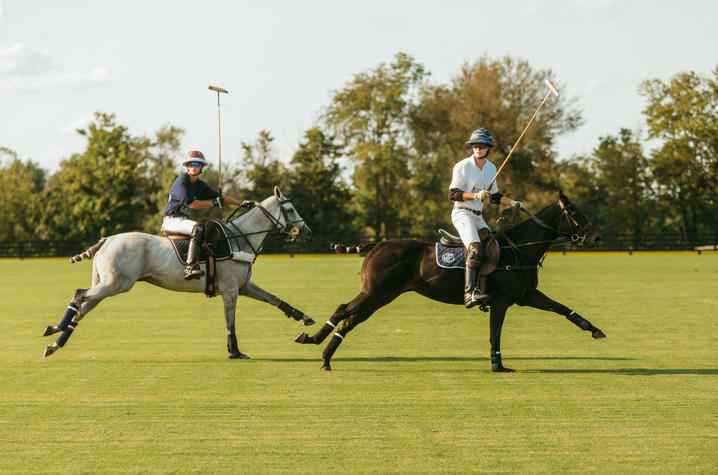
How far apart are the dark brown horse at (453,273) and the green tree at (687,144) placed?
5556 cm

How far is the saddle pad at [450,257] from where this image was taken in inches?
374

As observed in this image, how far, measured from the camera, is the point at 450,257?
9547 millimetres

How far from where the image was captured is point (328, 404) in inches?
306

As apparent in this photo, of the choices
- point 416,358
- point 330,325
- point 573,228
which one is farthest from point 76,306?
point 573,228

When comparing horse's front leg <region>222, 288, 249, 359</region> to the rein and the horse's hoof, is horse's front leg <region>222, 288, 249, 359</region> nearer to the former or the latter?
the horse's hoof

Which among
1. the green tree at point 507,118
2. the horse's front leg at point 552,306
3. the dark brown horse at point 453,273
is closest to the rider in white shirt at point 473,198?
the dark brown horse at point 453,273

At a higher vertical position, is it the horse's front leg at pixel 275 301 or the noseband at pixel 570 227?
the noseband at pixel 570 227

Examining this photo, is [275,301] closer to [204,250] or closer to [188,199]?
[204,250]

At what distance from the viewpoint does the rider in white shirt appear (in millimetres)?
9312

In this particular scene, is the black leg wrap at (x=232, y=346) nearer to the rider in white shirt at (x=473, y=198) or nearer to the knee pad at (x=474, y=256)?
the rider in white shirt at (x=473, y=198)

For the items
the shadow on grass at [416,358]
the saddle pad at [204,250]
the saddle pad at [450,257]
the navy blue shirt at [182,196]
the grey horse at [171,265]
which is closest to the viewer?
the saddle pad at [450,257]

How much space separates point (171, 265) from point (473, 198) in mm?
3811

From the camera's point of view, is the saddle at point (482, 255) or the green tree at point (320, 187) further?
the green tree at point (320, 187)

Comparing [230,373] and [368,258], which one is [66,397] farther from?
[368,258]
